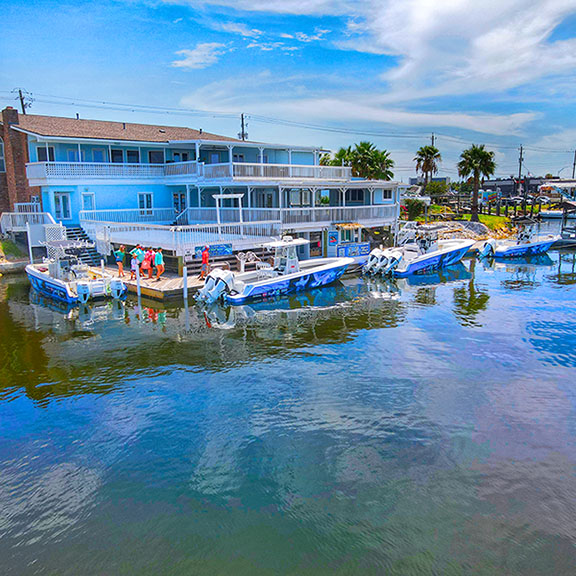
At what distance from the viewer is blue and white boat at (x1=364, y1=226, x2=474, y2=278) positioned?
29.5 meters

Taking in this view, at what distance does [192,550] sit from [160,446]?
3.08 meters

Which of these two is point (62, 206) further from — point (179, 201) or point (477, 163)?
point (477, 163)

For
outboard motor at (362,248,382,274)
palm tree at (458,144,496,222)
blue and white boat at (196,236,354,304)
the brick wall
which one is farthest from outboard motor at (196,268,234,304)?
palm tree at (458,144,496,222)

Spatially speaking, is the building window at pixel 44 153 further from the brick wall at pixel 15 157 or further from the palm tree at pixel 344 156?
the palm tree at pixel 344 156

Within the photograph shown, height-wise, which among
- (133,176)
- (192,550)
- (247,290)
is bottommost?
(192,550)

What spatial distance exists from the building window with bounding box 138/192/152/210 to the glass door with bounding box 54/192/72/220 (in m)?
4.79

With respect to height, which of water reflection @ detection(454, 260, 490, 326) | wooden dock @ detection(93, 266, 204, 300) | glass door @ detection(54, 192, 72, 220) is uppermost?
glass door @ detection(54, 192, 72, 220)

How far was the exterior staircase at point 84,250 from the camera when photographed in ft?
95.5

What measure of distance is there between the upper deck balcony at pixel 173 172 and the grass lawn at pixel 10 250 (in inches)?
169

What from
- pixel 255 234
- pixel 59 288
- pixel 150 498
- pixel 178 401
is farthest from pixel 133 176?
pixel 150 498

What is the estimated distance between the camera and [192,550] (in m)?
7.55

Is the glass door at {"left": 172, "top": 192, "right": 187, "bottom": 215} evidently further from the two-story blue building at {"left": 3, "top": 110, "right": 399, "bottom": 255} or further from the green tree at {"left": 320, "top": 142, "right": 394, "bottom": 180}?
the green tree at {"left": 320, "top": 142, "right": 394, "bottom": 180}

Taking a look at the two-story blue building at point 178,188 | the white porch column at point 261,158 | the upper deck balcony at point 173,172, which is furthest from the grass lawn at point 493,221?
the white porch column at point 261,158

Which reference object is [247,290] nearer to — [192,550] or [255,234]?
[255,234]
